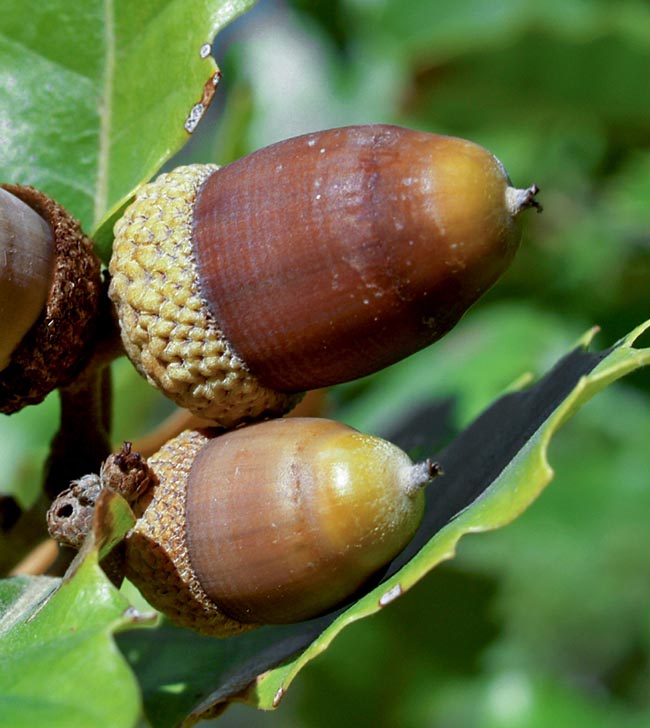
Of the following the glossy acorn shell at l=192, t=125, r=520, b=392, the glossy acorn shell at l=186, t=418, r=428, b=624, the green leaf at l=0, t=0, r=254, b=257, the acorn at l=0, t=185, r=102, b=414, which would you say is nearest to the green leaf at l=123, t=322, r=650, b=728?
the glossy acorn shell at l=186, t=418, r=428, b=624

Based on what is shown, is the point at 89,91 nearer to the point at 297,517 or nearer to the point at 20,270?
the point at 20,270

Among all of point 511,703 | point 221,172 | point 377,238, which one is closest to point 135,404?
A: point 511,703

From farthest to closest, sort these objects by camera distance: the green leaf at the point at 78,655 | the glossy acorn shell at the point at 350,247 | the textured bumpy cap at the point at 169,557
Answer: the textured bumpy cap at the point at 169,557, the glossy acorn shell at the point at 350,247, the green leaf at the point at 78,655

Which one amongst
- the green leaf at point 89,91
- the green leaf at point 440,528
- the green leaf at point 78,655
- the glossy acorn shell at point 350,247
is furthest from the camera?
the green leaf at point 89,91

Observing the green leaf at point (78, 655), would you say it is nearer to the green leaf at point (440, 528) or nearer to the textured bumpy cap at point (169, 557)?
the textured bumpy cap at point (169, 557)

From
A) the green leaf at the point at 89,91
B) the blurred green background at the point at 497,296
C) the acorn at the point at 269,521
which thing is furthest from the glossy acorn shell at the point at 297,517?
the blurred green background at the point at 497,296

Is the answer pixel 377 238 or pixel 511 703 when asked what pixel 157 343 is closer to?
pixel 377 238

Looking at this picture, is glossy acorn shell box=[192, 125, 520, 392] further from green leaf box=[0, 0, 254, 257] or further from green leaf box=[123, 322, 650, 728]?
green leaf box=[0, 0, 254, 257]
